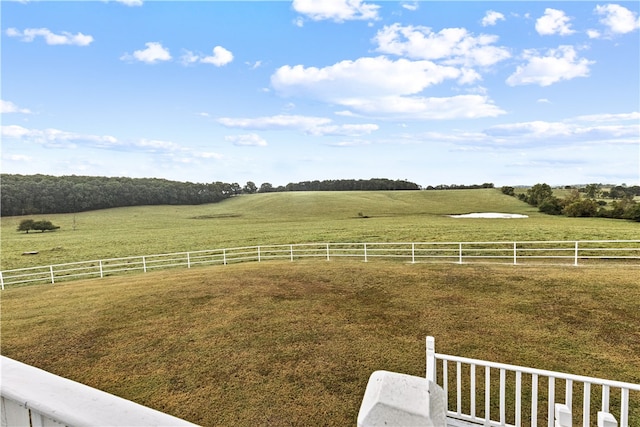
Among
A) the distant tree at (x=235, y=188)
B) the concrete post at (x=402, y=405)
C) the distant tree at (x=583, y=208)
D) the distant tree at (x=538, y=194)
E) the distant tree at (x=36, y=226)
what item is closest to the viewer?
the concrete post at (x=402, y=405)

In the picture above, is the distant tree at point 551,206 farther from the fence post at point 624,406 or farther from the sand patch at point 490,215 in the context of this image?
the fence post at point 624,406

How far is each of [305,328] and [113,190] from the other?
1672 centimetres

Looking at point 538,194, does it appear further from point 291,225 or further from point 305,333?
point 305,333

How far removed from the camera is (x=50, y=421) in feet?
2.54

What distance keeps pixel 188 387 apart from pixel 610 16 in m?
15.2

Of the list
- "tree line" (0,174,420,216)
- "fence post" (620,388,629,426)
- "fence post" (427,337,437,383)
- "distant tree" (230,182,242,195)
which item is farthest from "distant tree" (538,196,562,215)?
"distant tree" (230,182,242,195)

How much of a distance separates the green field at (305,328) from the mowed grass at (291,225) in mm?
425

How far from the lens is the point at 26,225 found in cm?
1370

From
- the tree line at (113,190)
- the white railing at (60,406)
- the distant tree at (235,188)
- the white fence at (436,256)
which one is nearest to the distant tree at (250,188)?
the tree line at (113,190)

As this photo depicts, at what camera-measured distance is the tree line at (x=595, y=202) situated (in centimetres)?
1205

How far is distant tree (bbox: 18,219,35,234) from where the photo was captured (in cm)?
1356

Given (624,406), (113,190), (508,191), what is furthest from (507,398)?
(113,190)

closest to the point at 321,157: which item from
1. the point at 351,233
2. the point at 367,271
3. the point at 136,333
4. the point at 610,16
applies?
the point at 351,233

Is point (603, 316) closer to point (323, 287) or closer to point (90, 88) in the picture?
point (323, 287)
